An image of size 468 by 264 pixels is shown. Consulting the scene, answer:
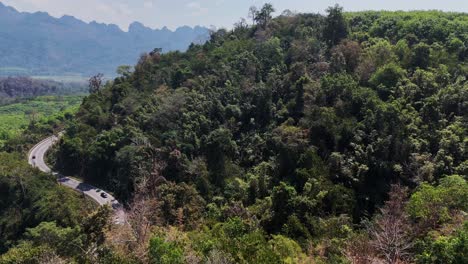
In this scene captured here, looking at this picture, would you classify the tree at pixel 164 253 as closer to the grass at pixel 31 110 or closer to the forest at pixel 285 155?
the forest at pixel 285 155

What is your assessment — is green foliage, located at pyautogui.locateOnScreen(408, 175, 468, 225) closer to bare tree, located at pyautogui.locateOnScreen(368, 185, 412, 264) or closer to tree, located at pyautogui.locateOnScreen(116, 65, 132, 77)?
bare tree, located at pyautogui.locateOnScreen(368, 185, 412, 264)

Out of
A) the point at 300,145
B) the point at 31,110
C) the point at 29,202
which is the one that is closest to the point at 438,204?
the point at 300,145

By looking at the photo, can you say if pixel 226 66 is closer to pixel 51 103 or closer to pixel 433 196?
pixel 433 196

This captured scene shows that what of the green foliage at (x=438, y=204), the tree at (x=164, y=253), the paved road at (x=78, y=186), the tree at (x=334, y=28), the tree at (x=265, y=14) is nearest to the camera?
the tree at (x=164, y=253)

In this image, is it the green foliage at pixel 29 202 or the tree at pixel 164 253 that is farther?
the green foliage at pixel 29 202

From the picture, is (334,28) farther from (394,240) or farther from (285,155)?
(394,240)

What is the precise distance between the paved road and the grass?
18.8 m

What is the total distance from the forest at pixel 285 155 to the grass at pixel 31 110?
34.7 meters

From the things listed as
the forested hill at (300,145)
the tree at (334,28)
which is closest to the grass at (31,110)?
the forested hill at (300,145)

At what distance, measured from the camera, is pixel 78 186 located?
4228 centimetres

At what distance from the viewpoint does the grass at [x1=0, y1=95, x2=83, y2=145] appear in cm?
8031

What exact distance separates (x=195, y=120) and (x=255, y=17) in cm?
2843

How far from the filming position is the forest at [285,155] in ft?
56.9

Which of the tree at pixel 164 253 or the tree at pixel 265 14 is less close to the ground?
the tree at pixel 265 14
